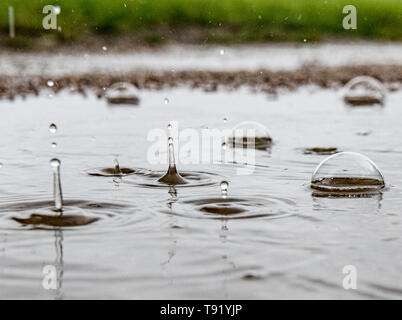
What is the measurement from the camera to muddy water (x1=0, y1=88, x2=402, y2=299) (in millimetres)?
3453

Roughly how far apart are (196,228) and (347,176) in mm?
1592

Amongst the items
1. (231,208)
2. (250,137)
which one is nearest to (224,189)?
(231,208)

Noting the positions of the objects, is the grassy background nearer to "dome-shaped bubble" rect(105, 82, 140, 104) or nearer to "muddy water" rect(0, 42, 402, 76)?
"muddy water" rect(0, 42, 402, 76)

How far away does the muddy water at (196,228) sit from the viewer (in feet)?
11.3

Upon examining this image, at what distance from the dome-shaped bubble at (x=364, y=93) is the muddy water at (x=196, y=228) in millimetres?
3945

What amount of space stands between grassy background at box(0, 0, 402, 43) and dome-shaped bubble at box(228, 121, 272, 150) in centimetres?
1771

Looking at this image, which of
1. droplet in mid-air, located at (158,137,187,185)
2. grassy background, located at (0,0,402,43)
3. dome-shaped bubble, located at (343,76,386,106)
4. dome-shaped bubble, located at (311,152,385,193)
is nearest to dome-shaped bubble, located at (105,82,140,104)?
dome-shaped bubble, located at (343,76,386,106)

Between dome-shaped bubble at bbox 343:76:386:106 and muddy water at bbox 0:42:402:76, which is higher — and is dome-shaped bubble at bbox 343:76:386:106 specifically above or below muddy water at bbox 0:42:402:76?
below

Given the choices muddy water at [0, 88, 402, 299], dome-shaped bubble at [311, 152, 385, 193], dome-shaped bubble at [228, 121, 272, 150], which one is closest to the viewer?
muddy water at [0, 88, 402, 299]

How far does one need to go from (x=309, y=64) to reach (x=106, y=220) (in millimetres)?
18133

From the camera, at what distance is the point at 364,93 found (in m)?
12.8

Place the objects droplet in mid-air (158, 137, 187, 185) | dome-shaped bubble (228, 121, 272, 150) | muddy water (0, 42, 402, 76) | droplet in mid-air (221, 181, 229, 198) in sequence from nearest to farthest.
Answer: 1. droplet in mid-air (221, 181, 229, 198)
2. droplet in mid-air (158, 137, 187, 185)
3. dome-shaped bubble (228, 121, 272, 150)
4. muddy water (0, 42, 402, 76)

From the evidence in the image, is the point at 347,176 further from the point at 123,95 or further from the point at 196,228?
the point at 123,95

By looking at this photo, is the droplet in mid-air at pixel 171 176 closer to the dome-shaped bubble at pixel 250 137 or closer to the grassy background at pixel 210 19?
the dome-shaped bubble at pixel 250 137
